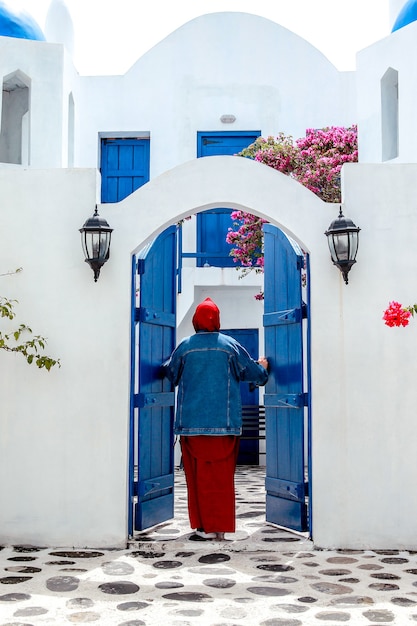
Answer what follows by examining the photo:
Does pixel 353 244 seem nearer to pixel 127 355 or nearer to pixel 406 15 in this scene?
pixel 127 355

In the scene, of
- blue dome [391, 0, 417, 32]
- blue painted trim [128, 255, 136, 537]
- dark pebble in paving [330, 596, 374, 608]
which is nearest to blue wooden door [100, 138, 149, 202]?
blue dome [391, 0, 417, 32]

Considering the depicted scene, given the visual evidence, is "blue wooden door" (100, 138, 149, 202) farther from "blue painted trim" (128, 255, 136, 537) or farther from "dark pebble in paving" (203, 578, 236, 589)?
"dark pebble in paving" (203, 578, 236, 589)

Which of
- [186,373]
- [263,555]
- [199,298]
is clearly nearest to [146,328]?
[186,373]

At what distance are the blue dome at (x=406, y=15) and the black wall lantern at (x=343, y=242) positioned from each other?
5.82 m

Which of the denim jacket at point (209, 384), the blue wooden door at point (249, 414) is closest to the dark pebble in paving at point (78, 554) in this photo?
the denim jacket at point (209, 384)

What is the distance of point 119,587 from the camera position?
15.4 feet

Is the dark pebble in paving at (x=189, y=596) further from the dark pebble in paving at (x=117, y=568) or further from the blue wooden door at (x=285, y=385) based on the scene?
the blue wooden door at (x=285, y=385)

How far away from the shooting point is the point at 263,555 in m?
5.58

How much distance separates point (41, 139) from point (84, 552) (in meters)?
6.32

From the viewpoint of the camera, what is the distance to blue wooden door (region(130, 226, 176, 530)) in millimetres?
6129

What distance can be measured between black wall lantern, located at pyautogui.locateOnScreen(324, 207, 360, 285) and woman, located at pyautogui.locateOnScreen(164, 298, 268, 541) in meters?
1.07

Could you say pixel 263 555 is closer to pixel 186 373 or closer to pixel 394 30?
pixel 186 373

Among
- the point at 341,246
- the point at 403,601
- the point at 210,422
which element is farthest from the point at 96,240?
the point at 403,601

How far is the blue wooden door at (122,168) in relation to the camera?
12.6 metres
